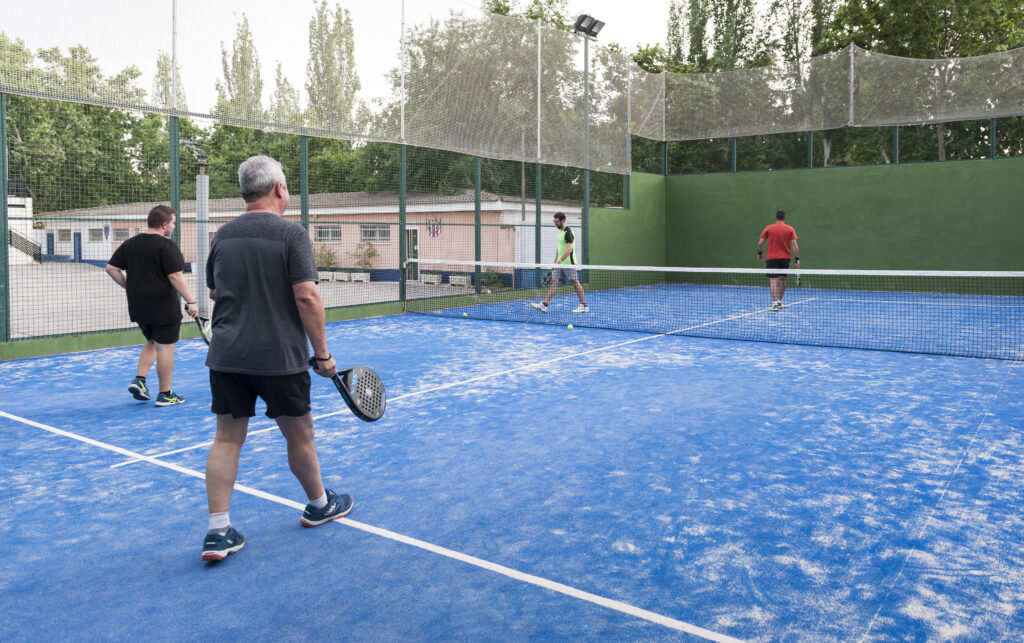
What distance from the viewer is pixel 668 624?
8.66ft

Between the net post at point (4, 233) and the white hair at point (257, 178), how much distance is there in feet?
20.9

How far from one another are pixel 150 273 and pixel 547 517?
3.64 meters

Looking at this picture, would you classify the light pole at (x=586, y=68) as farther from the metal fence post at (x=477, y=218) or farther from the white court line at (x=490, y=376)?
the white court line at (x=490, y=376)

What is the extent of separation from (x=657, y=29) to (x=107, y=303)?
84.3 ft

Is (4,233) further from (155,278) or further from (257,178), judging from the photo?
(257,178)

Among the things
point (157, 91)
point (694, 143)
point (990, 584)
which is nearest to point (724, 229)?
point (694, 143)

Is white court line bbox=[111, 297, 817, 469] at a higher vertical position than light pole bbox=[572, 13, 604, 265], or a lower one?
lower

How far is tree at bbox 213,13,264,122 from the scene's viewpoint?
10.1m

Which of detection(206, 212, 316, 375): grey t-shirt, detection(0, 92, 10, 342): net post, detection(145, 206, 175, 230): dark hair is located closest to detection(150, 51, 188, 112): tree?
detection(0, 92, 10, 342): net post

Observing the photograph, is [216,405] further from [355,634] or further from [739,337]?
[739,337]

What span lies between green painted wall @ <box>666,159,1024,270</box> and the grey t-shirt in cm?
1704

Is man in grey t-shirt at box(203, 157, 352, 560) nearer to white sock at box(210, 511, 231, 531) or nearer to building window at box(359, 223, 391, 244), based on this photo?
white sock at box(210, 511, 231, 531)

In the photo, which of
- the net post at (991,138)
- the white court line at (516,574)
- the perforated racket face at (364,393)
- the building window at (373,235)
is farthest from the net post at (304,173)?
the net post at (991,138)

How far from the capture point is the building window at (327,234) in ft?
80.3
